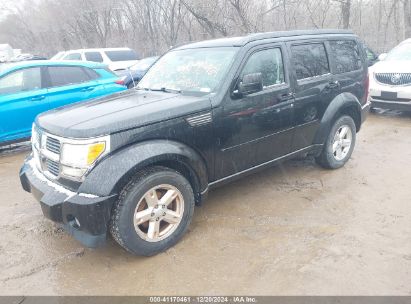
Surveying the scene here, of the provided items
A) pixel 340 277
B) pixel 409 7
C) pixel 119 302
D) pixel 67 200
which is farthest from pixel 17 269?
pixel 409 7

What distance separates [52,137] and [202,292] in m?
1.88

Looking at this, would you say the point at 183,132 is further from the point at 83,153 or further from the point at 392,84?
the point at 392,84

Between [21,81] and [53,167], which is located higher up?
[21,81]

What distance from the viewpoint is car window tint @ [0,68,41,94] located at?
249 inches

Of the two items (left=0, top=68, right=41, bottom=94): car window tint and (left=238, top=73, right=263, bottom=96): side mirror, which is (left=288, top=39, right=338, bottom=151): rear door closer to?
(left=238, top=73, right=263, bottom=96): side mirror

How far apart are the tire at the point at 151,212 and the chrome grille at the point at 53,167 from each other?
25.9 inches

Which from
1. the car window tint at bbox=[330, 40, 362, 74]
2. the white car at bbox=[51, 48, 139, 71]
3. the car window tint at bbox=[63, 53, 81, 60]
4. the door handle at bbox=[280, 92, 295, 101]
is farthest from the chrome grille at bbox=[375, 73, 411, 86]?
the car window tint at bbox=[63, 53, 81, 60]

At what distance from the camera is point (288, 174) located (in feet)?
16.9

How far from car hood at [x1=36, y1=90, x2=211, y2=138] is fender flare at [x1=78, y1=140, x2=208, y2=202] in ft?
0.69

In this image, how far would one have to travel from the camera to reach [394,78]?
26.6ft

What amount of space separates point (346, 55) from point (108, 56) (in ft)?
39.7

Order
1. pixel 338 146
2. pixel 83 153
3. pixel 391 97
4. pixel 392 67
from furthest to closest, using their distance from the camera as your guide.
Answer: pixel 392 67 < pixel 391 97 < pixel 338 146 < pixel 83 153

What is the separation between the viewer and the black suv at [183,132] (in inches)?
117

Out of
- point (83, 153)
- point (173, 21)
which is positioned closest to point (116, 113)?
point (83, 153)
